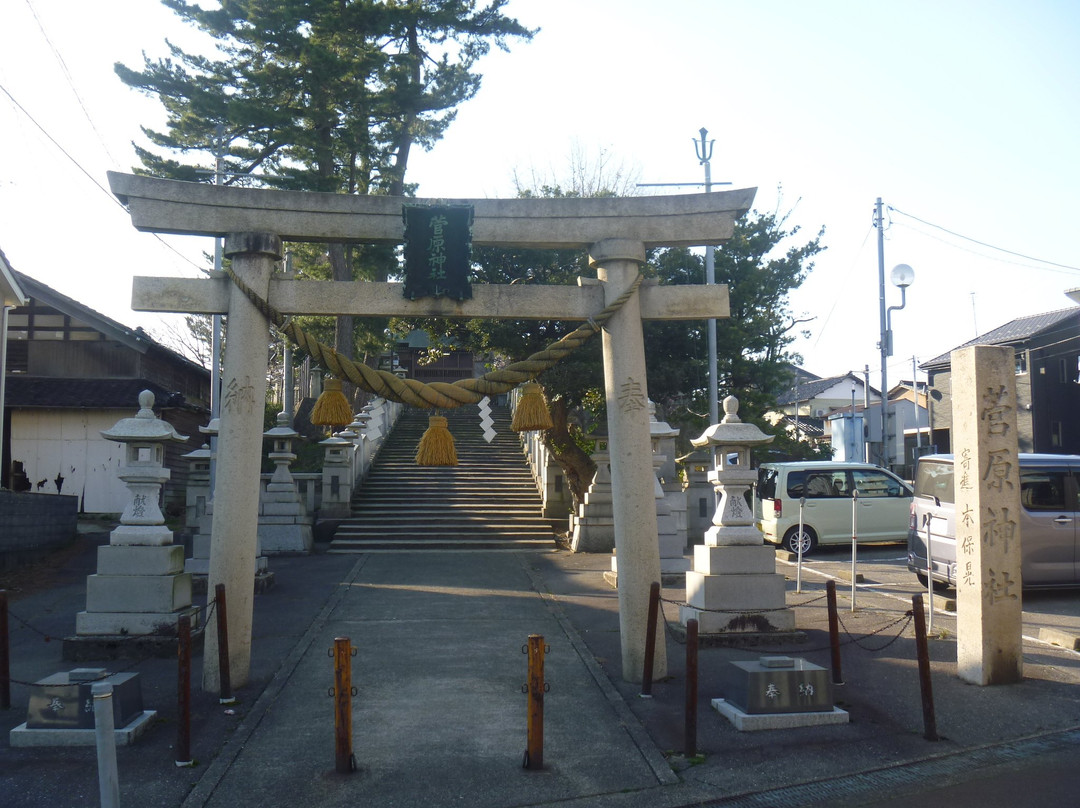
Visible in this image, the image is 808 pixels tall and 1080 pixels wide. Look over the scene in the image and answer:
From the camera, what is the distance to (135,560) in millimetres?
8633

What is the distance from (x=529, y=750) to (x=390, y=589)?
7.71 meters

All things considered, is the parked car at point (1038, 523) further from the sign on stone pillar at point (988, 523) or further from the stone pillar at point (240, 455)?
the stone pillar at point (240, 455)

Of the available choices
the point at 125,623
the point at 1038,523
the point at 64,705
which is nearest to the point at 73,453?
the point at 125,623

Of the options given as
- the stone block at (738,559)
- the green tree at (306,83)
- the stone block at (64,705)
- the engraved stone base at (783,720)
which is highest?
the green tree at (306,83)

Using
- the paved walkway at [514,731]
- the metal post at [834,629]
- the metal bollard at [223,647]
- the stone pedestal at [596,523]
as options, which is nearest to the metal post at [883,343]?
the stone pedestal at [596,523]

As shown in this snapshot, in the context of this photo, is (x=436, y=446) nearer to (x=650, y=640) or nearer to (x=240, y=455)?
(x=240, y=455)

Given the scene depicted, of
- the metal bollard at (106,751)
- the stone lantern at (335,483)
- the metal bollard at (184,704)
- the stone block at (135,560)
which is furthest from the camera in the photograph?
the stone lantern at (335,483)

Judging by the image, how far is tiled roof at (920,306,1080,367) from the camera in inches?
1133

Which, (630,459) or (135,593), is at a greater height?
(630,459)

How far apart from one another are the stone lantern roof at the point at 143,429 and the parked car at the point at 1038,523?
9.45 metres

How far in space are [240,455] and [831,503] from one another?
12.9 m

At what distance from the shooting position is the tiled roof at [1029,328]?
2877cm

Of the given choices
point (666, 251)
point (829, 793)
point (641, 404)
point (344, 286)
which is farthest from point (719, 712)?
point (666, 251)

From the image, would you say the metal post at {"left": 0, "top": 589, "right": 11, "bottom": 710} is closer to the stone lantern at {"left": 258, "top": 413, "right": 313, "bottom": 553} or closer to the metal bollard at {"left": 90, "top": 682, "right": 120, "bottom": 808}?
the metal bollard at {"left": 90, "top": 682, "right": 120, "bottom": 808}
